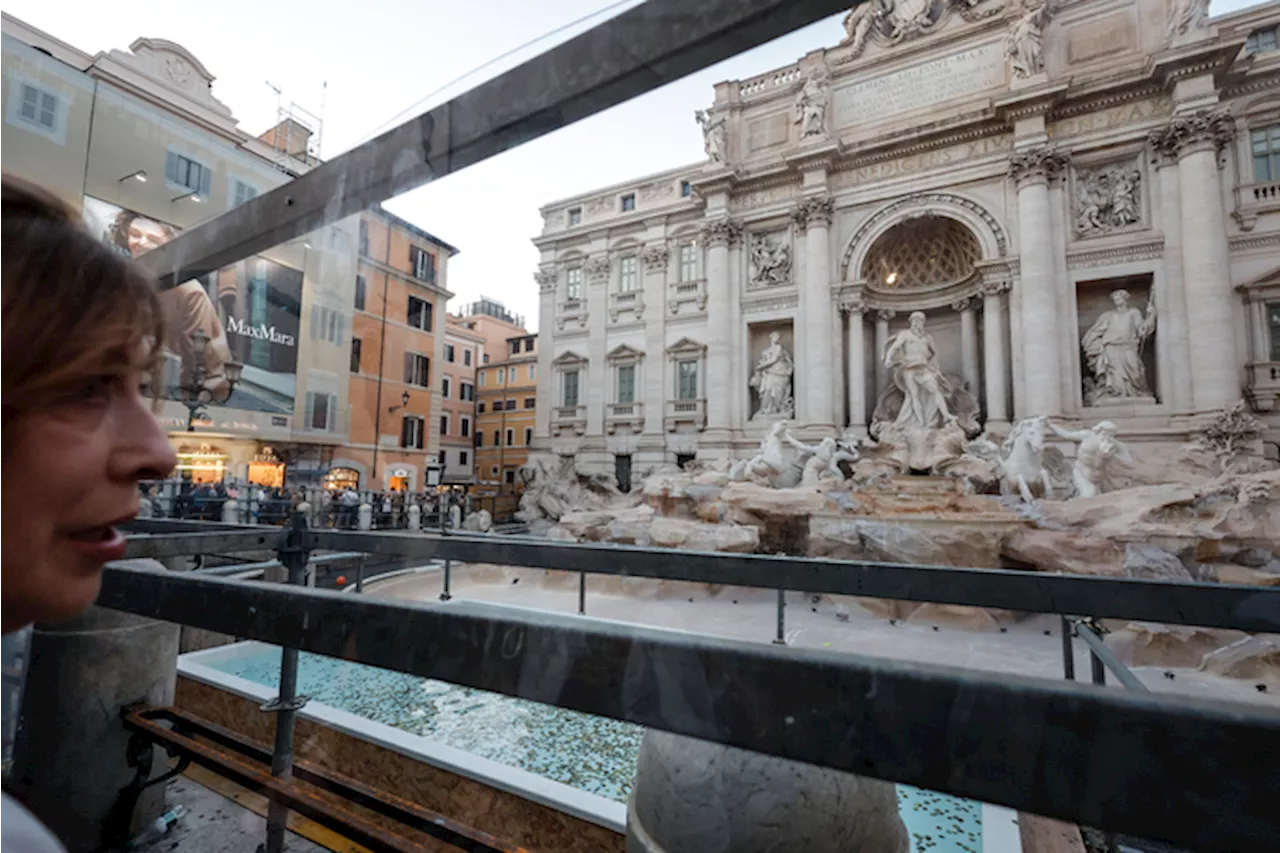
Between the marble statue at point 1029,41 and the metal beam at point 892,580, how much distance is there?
2052cm

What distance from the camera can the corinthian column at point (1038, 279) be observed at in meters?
15.8

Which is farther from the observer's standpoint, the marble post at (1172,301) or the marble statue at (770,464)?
the marble post at (1172,301)

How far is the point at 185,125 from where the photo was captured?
829 cm

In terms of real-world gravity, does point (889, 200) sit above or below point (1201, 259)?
above

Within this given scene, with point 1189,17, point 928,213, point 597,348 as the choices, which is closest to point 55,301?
point 928,213

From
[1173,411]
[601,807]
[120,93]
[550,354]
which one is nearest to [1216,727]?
[601,807]

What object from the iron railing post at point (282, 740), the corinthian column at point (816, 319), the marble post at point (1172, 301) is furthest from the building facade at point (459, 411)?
the iron railing post at point (282, 740)

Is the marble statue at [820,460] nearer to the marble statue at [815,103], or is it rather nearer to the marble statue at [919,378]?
the marble statue at [919,378]

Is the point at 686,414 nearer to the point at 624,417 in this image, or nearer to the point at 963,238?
the point at 624,417

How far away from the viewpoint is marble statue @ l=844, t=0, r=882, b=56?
18.3 metres

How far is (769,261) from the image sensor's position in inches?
818

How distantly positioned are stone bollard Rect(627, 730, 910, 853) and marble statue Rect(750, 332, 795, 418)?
737 inches

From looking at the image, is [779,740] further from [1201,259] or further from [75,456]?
[1201,259]

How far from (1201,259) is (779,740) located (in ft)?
66.9
